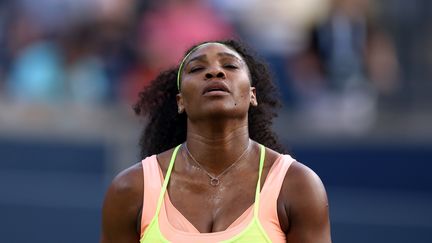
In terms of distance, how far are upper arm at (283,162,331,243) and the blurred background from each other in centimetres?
382

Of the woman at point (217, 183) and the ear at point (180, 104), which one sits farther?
the ear at point (180, 104)

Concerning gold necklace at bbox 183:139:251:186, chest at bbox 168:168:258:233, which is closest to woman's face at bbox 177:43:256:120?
gold necklace at bbox 183:139:251:186

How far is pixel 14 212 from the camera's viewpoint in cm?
921

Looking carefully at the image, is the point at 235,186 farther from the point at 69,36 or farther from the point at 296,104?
the point at 69,36

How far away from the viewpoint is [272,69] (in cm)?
805

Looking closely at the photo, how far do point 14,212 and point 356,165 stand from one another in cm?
281

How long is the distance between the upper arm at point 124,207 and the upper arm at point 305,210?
57cm

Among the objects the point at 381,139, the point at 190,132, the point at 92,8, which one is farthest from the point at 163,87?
the point at 92,8

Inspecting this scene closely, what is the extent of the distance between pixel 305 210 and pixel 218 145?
0.43 meters

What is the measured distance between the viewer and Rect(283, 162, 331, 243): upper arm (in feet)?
13.9

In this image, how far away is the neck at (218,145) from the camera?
439 cm

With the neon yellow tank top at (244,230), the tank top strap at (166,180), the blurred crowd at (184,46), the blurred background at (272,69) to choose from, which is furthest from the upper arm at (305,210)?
the blurred crowd at (184,46)

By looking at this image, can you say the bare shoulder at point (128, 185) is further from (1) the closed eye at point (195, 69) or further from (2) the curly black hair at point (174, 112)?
(2) the curly black hair at point (174, 112)

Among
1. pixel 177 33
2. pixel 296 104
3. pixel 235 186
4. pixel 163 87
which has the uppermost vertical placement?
pixel 177 33
